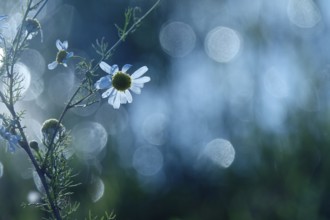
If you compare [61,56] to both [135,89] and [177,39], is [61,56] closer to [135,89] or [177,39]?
[135,89]

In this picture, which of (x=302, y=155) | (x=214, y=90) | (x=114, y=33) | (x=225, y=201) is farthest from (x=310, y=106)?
(x=114, y=33)

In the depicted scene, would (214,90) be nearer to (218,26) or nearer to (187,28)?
(218,26)

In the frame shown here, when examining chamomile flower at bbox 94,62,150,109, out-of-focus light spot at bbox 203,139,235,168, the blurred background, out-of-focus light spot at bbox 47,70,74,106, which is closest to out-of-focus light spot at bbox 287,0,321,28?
the blurred background

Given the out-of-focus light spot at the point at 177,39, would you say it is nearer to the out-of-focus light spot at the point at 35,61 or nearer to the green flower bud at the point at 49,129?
the out-of-focus light spot at the point at 35,61

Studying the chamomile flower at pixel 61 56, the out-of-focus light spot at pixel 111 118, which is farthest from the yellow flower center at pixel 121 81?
the out-of-focus light spot at pixel 111 118

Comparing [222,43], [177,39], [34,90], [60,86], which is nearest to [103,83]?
[34,90]

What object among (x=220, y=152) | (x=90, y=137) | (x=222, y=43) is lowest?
(x=220, y=152)

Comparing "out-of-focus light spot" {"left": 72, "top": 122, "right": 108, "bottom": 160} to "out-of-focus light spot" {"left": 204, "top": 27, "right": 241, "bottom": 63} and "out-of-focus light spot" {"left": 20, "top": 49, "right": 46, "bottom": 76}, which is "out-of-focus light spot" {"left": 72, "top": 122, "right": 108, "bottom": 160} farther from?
"out-of-focus light spot" {"left": 204, "top": 27, "right": 241, "bottom": 63}
